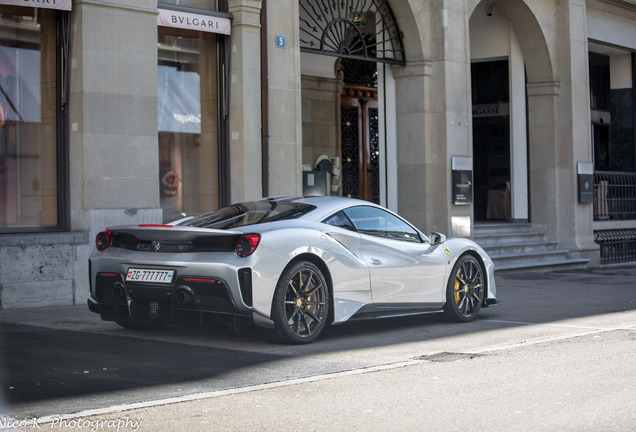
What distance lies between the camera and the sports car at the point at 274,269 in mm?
7582

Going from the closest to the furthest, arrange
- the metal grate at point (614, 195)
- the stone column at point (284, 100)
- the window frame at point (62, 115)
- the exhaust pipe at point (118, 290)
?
the exhaust pipe at point (118, 290), the window frame at point (62, 115), the stone column at point (284, 100), the metal grate at point (614, 195)

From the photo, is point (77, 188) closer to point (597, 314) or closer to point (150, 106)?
point (150, 106)

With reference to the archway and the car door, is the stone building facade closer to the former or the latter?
the archway

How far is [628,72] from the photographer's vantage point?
24.5 meters

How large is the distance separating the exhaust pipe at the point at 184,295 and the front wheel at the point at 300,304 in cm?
71

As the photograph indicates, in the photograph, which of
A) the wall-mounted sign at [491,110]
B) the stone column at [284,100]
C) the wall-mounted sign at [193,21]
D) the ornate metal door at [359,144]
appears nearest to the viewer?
the wall-mounted sign at [193,21]

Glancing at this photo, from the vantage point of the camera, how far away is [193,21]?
44.1ft

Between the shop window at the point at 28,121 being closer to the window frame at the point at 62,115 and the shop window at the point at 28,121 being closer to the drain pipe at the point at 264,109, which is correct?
the window frame at the point at 62,115

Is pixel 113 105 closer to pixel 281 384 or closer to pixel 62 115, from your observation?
pixel 62 115

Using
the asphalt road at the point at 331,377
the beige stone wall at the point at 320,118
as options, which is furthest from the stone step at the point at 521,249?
the asphalt road at the point at 331,377

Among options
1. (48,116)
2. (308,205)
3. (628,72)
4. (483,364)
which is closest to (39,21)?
(48,116)

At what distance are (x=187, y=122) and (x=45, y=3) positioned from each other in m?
3.07

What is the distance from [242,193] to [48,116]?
10.5 feet

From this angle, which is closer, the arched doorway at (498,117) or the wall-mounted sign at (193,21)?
→ the wall-mounted sign at (193,21)
